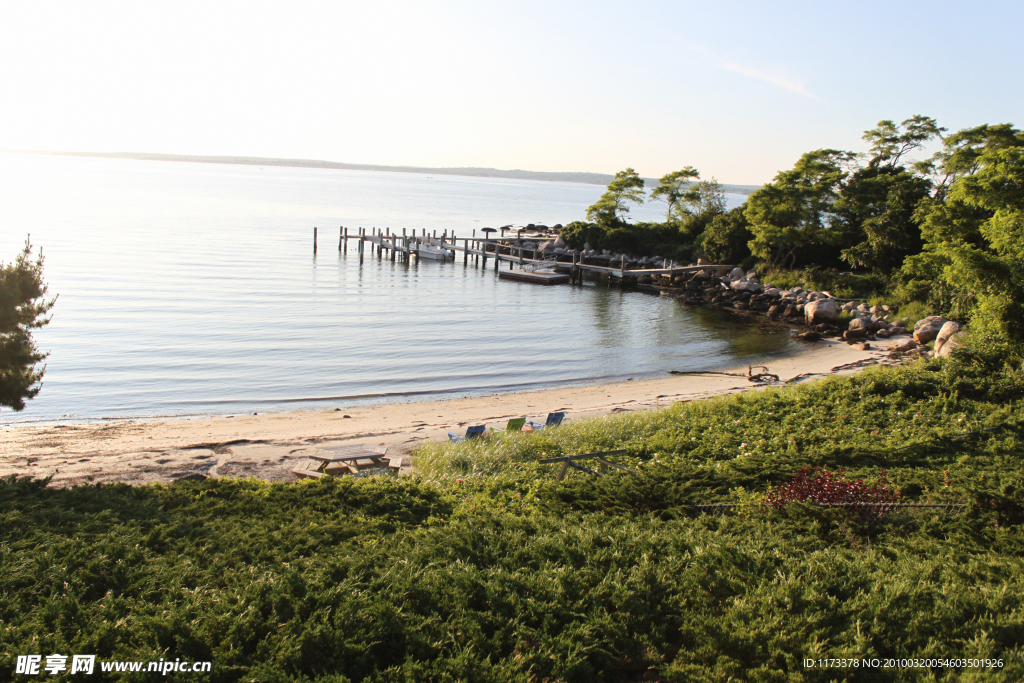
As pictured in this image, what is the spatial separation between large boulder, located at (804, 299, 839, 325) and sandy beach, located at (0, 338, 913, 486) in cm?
894

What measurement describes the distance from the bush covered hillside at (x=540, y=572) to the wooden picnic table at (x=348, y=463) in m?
1.97

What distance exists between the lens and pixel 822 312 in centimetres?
3077

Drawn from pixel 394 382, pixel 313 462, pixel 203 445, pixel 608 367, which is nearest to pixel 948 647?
pixel 313 462

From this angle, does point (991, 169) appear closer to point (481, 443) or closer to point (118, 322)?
point (481, 443)

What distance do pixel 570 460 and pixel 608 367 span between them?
14.1m

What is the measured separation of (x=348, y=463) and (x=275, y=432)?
4037 millimetres

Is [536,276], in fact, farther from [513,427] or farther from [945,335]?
[513,427]

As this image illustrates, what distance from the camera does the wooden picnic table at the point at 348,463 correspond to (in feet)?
37.3

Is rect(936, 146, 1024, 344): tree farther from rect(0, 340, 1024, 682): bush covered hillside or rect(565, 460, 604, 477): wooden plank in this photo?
rect(565, 460, 604, 477): wooden plank

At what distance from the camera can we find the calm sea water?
19312 mm

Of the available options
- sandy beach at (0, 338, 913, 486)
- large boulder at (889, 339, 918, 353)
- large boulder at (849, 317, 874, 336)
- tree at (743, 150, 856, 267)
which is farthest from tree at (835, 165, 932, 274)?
sandy beach at (0, 338, 913, 486)

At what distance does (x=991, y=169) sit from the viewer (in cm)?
1493

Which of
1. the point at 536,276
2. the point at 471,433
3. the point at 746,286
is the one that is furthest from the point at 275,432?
the point at 536,276

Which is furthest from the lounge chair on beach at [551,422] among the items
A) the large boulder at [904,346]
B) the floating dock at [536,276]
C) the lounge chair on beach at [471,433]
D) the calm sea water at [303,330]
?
the floating dock at [536,276]
